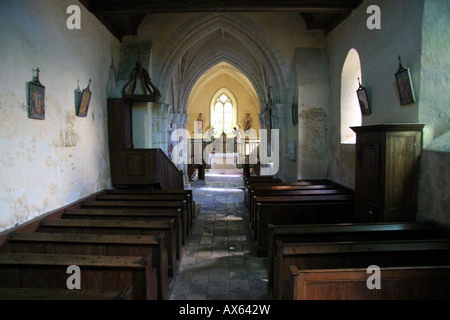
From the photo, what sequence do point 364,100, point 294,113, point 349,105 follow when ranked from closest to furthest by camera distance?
point 364,100
point 349,105
point 294,113

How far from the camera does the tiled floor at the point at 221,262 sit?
155 inches

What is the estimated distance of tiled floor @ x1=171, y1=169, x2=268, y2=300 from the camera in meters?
3.93

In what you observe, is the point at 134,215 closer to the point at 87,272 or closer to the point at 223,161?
the point at 87,272

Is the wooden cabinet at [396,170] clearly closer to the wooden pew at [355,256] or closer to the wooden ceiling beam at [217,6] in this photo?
the wooden pew at [355,256]

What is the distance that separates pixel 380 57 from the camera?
5672 mm

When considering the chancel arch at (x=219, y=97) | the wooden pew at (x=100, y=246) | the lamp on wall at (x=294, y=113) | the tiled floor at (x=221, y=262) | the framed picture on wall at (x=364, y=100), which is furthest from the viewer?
the chancel arch at (x=219, y=97)

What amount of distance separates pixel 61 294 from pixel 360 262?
283 centimetres

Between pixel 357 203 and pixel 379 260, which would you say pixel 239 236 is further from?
pixel 379 260

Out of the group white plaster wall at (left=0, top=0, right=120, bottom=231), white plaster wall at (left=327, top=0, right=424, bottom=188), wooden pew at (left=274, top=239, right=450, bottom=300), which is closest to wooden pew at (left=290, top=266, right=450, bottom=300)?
wooden pew at (left=274, top=239, right=450, bottom=300)

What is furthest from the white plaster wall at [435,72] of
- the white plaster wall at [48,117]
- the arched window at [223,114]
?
the arched window at [223,114]

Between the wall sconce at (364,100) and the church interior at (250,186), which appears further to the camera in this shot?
the wall sconce at (364,100)

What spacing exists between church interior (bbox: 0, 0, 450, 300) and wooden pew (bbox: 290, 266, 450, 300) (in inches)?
0.5

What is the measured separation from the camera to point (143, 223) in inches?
164

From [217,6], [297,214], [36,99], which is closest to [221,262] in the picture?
[297,214]
